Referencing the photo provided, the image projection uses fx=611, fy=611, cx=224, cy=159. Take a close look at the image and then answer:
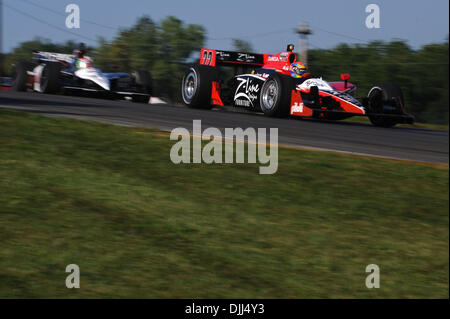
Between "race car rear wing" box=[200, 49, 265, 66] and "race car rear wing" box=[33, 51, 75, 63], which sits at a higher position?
"race car rear wing" box=[33, 51, 75, 63]

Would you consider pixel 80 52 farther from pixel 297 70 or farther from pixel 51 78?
pixel 297 70

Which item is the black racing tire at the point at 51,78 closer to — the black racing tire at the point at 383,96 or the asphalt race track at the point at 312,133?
the asphalt race track at the point at 312,133

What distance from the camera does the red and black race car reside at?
1283cm

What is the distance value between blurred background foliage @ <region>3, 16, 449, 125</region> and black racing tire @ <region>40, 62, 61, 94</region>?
5705 mm

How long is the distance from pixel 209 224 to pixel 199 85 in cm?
1006

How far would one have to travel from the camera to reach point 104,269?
13.9ft

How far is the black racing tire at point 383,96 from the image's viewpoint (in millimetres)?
12891

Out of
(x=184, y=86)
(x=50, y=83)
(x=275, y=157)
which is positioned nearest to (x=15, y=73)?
(x=50, y=83)

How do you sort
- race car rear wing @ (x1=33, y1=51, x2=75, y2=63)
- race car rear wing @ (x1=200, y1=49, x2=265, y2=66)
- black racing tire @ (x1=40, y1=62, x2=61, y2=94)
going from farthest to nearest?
1. race car rear wing @ (x1=33, y1=51, x2=75, y2=63)
2. black racing tire @ (x1=40, y1=62, x2=61, y2=94)
3. race car rear wing @ (x1=200, y1=49, x2=265, y2=66)

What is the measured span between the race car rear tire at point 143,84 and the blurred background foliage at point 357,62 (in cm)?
415

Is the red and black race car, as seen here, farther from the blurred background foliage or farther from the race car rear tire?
the blurred background foliage

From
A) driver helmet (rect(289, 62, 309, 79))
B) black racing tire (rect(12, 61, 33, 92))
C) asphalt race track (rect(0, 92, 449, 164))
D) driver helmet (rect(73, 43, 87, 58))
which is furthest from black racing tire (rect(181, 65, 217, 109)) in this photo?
black racing tire (rect(12, 61, 33, 92))

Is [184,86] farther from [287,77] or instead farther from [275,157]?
[275,157]

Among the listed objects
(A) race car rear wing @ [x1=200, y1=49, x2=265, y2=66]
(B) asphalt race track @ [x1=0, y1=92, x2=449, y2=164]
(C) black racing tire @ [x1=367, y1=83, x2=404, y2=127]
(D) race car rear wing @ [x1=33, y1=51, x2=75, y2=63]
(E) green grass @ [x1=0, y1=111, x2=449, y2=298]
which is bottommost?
(E) green grass @ [x1=0, y1=111, x2=449, y2=298]
